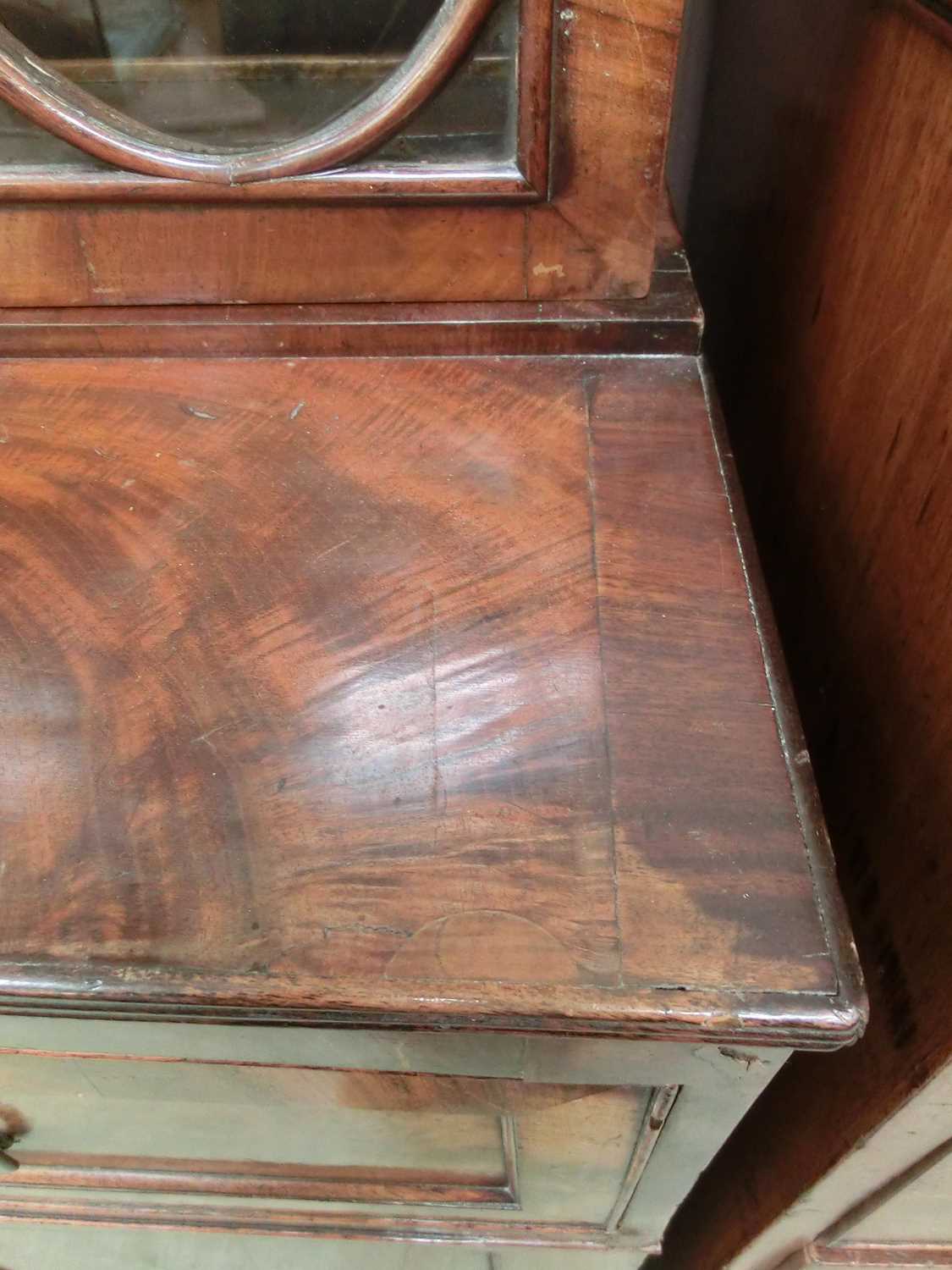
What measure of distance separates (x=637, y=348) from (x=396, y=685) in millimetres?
258

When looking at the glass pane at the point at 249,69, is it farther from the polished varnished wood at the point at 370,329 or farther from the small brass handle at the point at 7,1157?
the small brass handle at the point at 7,1157

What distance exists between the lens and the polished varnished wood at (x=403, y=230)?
1.57ft

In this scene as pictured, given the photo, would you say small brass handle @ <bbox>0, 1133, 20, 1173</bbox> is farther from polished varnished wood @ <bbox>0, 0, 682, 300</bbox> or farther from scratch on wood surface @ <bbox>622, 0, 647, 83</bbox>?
scratch on wood surface @ <bbox>622, 0, 647, 83</bbox>

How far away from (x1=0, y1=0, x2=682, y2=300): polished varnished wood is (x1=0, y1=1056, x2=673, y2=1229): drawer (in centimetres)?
40

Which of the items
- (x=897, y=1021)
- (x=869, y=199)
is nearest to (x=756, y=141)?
(x=869, y=199)

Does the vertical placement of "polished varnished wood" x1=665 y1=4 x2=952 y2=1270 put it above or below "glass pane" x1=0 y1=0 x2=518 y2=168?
below

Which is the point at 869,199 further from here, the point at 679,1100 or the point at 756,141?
the point at 679,1100

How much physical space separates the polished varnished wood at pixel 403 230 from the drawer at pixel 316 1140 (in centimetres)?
40

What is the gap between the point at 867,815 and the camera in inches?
21.0

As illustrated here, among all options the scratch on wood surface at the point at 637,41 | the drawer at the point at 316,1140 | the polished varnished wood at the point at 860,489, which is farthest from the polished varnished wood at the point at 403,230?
the drawer at the point at 316,1140

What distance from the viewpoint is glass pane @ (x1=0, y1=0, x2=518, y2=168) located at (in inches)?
18.7

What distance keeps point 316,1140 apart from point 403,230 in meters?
0.50

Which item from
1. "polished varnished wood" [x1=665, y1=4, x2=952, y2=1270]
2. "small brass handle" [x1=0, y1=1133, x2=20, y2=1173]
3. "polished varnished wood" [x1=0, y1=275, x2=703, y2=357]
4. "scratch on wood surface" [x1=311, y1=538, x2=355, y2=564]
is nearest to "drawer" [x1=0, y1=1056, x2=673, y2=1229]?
"small brass handle" [x1=0, y1=1133, x2=20, y2=1173]

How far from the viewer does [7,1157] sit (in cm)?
60
